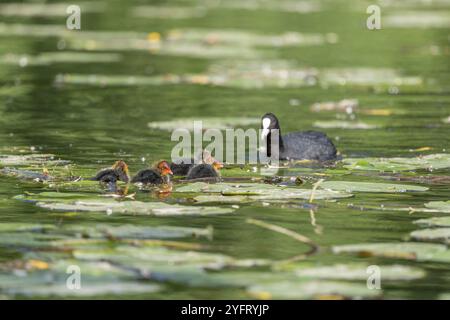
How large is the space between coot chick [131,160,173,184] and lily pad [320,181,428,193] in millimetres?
1644

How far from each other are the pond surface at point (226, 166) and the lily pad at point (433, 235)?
0.03m

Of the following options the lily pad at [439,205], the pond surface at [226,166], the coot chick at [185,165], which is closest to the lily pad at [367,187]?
the pond surface at [226,166]

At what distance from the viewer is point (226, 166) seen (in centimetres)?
1326

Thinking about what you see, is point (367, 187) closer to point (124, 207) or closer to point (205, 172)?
point (205, 172)

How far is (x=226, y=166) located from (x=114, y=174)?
186 cm

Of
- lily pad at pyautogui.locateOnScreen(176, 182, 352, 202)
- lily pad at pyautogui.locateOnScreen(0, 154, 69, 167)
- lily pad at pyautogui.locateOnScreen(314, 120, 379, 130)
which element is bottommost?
lily pad at pyautogui.locateOnScreen(176, 182, 352, 202)

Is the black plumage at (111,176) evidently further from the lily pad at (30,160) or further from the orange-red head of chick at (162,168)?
the lily pad at (30,160)

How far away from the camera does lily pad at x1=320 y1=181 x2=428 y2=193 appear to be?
11.4 m

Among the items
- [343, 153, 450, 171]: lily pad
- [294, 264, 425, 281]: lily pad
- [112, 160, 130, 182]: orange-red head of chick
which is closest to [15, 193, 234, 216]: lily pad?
[112, 160, 130, 182]: orange-red head of chick

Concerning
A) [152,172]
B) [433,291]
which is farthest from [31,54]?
[433,291]

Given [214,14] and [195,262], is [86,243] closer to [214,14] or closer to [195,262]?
[195,262]

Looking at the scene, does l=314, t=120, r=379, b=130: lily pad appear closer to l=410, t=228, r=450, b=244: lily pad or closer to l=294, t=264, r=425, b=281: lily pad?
l=410, t=228, r=450, b=244: lily pad
